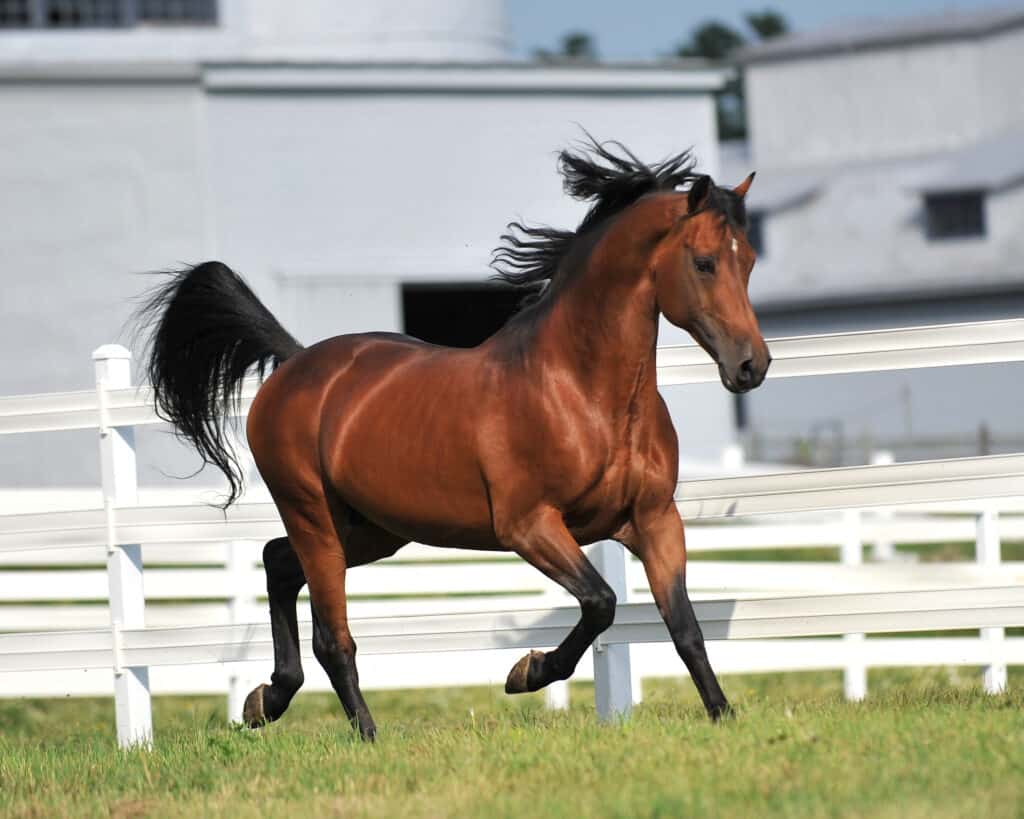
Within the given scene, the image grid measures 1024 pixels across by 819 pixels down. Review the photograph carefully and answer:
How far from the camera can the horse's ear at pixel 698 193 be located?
5625mm

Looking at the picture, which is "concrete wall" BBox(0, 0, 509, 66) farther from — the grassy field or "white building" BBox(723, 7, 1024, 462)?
"white building" BBox(723, 7, 1024, 462)

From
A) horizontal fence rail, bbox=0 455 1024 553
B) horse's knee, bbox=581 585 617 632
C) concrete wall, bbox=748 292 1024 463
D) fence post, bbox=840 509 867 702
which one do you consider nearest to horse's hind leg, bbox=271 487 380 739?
horizontal fence rail, bbox=0 455 1024 553

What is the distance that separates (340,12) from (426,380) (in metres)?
17.5

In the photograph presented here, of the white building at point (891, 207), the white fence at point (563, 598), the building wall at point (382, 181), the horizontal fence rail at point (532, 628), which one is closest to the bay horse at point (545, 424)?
the horizontal fence rail at point (532, 628)

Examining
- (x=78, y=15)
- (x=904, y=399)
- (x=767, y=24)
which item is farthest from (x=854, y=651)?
(x=767, y=24)

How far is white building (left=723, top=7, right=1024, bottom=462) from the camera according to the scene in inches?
1634

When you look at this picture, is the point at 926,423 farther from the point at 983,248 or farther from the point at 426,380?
the point at 426,380

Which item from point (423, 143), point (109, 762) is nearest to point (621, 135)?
point (423, 143)

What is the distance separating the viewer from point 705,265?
566 centimetres

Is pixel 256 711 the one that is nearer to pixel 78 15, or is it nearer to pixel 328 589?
pixel 328 589

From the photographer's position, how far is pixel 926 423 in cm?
4153

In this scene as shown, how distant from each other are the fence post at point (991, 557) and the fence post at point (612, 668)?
303cm

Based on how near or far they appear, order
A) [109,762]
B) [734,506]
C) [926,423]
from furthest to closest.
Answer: [926,423]
[734,506]
[109,762]

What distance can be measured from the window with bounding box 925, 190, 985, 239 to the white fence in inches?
1355
